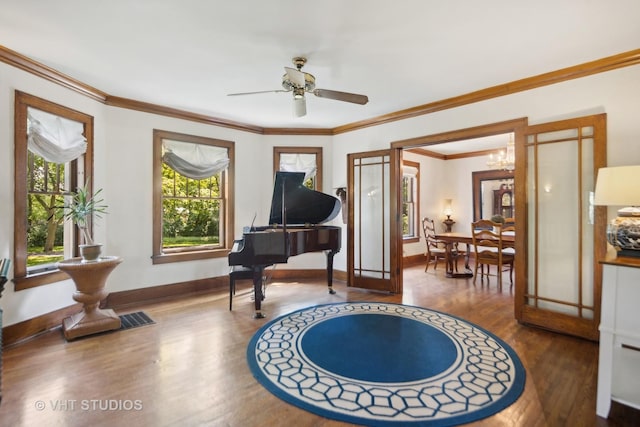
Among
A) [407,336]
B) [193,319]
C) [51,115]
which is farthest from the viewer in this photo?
[193,319]

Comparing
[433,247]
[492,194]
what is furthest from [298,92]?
[492,194]

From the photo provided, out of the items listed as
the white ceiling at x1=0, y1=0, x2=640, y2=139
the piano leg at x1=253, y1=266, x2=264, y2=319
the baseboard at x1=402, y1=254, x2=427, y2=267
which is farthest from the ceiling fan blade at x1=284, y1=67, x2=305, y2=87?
the baseboard at x1=402, y1=254, x2=427, y2=267

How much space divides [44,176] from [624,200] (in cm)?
520

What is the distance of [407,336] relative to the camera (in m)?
3.04

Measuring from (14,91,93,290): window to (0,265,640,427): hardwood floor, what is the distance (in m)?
0.81

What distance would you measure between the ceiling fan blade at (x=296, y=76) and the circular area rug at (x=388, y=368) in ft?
7.70

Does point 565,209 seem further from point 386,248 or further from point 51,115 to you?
point 51,115

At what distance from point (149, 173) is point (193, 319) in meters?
2.10

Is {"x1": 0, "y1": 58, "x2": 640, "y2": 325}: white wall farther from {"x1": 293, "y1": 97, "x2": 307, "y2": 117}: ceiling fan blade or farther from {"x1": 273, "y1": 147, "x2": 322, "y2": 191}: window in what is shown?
{"x1": 293, "y1": 97, "x2": 307, "y2": 117}: ceiling fan blade

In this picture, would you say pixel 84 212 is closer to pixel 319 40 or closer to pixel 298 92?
pixel 298 92

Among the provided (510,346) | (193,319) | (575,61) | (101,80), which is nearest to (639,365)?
(510,346)

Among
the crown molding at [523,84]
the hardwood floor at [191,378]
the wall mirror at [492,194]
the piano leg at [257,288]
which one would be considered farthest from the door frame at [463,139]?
the wall mirror at [492,194]

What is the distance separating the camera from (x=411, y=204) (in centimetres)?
720

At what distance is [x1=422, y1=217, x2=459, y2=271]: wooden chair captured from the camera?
5.87 metres
